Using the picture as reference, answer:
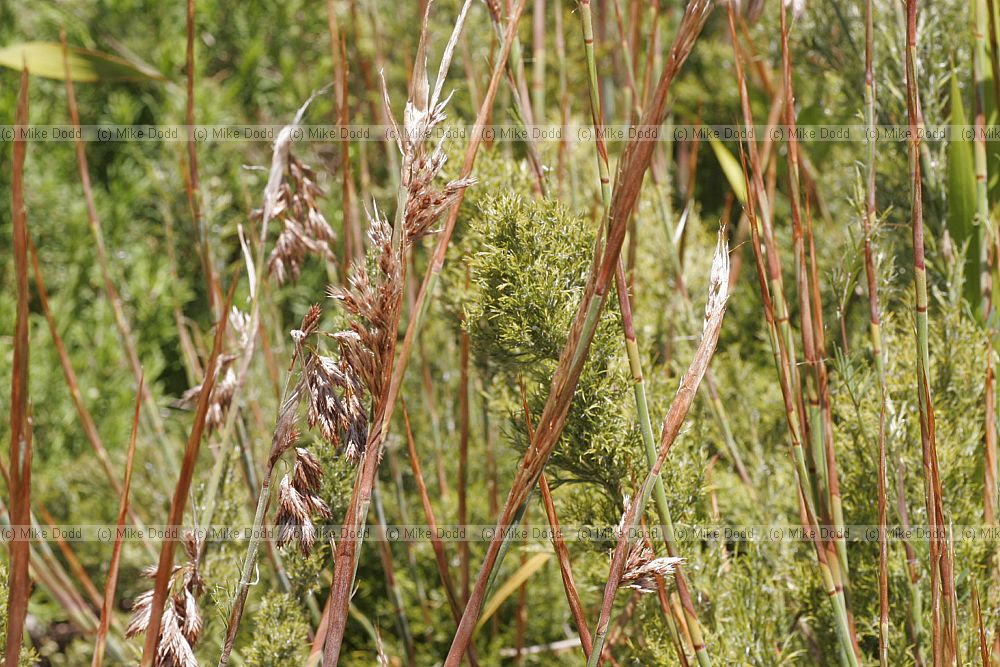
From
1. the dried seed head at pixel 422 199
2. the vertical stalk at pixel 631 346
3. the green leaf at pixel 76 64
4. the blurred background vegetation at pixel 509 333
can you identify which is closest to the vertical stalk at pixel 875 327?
the blurred background vegetation at pixel 509 333

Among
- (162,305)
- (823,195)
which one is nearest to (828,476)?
(823,195)

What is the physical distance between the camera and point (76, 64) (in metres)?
1.01

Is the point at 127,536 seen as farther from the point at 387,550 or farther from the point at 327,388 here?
the point at 327,388

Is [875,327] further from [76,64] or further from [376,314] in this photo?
[76,64]

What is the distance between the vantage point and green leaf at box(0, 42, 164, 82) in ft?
3.14

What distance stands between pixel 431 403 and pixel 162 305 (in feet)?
2.83

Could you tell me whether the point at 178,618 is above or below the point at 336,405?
below

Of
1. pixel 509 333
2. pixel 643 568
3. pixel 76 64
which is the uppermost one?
pixel 76 64

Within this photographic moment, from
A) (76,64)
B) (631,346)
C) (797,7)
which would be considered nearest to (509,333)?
(631,346)

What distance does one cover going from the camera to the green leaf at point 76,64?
3.14 feet

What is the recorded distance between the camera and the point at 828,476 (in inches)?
25.1

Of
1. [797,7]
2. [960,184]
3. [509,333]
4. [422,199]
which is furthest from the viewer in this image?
[797,7]

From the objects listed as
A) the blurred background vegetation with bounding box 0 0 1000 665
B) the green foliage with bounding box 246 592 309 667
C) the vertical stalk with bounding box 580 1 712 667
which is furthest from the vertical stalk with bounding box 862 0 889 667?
the green foliage with bounding box 246 592 309 667

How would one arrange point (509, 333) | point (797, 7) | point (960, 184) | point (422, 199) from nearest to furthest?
1. point (422, 199)
2. point (509, 333)
3. point (960, 184)
4. point (797, 7)
